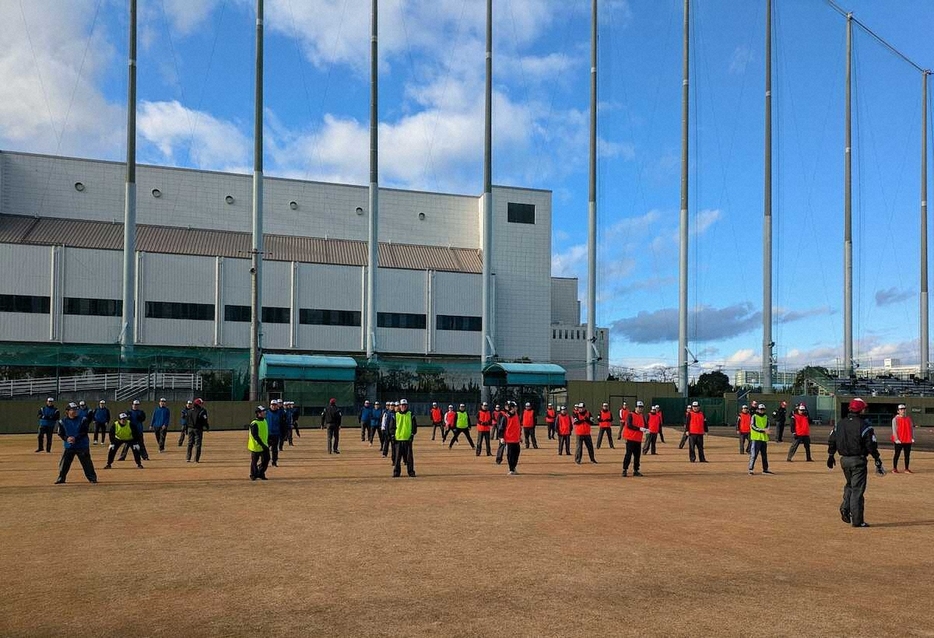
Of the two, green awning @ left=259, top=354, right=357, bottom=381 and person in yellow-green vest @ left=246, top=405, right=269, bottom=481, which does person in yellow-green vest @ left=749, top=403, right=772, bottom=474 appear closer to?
person in yellow-green vest @ left=246, top=405, right=269, bottom=481

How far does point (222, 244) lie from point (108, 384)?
→ 926 inches

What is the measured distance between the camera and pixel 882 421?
57.9 meters

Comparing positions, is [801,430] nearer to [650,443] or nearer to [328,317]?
[650,443]

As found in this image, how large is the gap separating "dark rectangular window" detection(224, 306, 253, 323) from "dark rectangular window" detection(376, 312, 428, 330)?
10988 millimetres

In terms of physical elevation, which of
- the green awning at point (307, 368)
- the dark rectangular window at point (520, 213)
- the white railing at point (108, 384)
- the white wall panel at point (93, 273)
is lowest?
the white railing at point (108, 384)

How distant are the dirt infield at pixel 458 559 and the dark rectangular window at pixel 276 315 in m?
46.2

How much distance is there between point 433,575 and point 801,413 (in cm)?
1968

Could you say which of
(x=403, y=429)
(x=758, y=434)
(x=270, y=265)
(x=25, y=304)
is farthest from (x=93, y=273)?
(x=758, y=434)

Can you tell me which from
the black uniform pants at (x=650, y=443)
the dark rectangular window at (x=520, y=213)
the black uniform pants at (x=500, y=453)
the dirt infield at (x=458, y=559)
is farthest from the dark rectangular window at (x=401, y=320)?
the dirt infield at (x=458, y=559)

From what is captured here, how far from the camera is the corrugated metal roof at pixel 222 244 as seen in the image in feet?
200

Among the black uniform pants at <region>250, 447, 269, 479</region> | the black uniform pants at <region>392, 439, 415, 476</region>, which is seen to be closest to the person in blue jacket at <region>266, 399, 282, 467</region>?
the black uniform pants at <region>250, 447, 269, 479</region>

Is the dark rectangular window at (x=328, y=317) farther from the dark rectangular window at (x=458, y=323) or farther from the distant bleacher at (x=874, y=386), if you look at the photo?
the distant bleacher at (x=874, y=386)

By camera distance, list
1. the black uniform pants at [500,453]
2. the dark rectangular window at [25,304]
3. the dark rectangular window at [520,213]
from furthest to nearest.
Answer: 1. the dark rectangular window at [520,213]
2. the dark rectangular window at [25,304]
3. the black uniform pants at [500,453]

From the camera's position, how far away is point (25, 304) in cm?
5703
